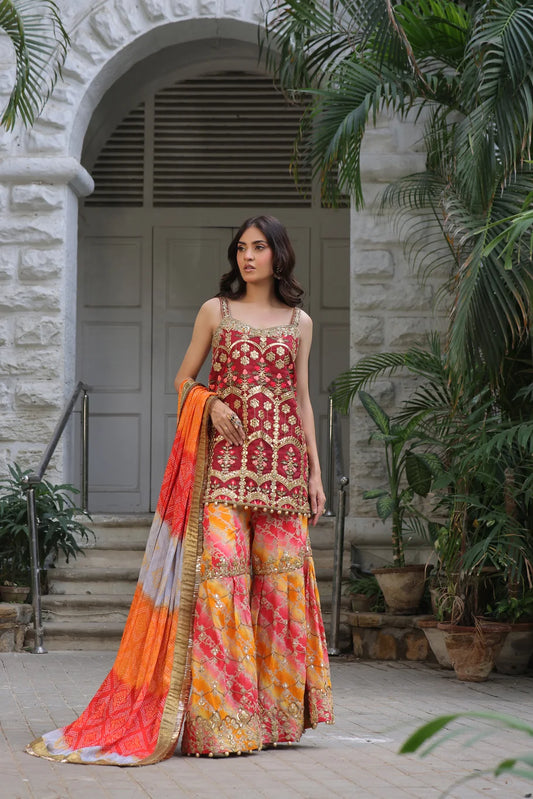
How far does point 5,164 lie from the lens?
7.96m

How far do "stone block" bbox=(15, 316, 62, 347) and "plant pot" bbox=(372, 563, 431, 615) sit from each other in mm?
2793

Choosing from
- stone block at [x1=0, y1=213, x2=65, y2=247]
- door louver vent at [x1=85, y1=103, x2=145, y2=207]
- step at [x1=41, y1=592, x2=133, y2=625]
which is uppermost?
door louver vent at [x1=85, y1=103, x2=145, y2=207]

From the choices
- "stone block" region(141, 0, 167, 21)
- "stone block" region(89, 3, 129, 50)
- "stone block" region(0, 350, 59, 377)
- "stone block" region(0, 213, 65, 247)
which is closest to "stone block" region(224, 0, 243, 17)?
"stone block" region(141, 0, 167, 21)

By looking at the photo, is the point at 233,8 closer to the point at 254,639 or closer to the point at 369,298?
the point at 369,298

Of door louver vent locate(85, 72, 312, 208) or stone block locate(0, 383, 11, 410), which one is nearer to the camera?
stone block locate(0, 383, 11, 410)

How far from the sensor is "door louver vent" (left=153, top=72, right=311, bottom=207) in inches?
384

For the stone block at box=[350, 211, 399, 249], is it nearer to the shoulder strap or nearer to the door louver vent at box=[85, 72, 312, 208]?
the door louver vent at box=[85, 72, 312, 208]

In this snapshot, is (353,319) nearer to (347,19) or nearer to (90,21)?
(347,19)

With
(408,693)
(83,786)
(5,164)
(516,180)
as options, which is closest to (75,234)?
(5,164)

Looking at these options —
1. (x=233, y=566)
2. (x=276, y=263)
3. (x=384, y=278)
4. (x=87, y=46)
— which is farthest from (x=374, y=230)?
(x=233, y=566)

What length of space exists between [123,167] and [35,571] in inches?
167

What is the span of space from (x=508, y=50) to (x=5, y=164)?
12.6ft

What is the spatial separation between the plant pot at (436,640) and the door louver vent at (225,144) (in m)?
4.57

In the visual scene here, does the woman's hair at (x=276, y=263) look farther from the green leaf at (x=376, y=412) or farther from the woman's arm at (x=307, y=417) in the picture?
the green leaf at (x=376, y=412)
